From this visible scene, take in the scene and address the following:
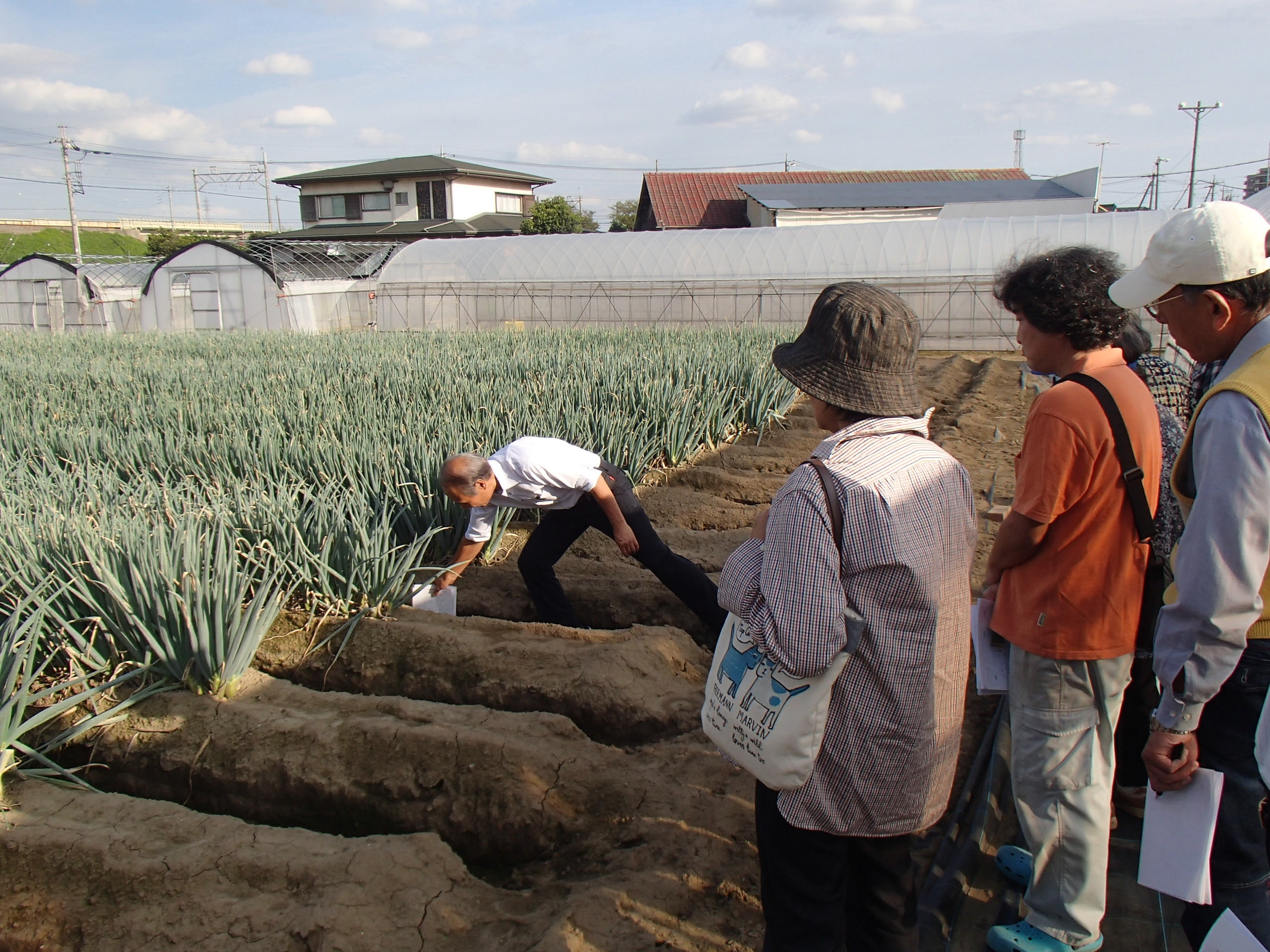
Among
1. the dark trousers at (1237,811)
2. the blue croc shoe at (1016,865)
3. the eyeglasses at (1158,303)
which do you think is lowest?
the blue croc shoe at (1016,865)

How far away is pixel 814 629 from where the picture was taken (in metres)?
1.38

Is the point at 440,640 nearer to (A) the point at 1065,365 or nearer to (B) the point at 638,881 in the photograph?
(B) the point at 638,881

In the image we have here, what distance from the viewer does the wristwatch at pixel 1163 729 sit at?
4.82ft

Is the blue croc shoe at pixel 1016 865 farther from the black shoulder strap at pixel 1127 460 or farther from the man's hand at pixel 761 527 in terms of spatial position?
the man's hand at pixel 761 527

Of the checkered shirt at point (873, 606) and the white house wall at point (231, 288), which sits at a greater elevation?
Answer: the white house wall at point (231, 288)

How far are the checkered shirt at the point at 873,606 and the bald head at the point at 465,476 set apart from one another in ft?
6.15

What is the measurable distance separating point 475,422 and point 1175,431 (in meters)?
3.54

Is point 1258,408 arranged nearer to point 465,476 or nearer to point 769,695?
point 769,695

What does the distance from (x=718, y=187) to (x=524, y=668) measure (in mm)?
31148

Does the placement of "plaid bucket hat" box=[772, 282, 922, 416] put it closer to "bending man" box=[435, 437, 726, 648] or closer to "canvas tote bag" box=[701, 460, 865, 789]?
"canvas tote bag" box=[701, 460, 865, 789]

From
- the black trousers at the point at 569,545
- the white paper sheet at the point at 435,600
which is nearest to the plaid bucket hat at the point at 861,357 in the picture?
the black trousers at the point at 569,545

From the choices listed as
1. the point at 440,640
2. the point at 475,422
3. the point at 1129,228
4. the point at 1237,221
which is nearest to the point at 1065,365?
the point at 1237,221

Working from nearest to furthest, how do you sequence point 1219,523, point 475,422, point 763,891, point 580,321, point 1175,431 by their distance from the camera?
1. point 1219,523
2. point 763,891
3. point 1175,431
4. point 475,422
5. point 580,321

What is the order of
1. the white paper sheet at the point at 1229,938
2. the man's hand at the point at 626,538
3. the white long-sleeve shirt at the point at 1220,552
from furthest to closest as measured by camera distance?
the man's hand at the point at 626,538, the white long-sleeve shirt at the point at 1220,552, the white paper sheet at the point at 1229,938
